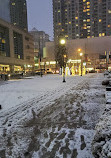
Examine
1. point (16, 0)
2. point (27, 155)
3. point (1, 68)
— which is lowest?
point (27, 155)

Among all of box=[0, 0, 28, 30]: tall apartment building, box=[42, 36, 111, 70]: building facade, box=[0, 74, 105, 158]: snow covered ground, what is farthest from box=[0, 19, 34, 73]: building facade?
box=[0, 0, 28, 30]: tall apartment building

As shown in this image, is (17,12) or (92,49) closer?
(92,49)

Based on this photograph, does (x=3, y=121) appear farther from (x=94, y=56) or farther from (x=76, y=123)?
(x=94, y=56)

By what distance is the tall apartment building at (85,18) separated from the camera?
13275 centimetres

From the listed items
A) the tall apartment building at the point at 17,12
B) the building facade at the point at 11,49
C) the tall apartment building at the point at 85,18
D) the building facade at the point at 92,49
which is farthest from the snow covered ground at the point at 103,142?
the tall apartment building at the point at 17,12

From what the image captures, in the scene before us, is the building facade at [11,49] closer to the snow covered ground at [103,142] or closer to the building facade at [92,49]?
the building facade at [92,49]

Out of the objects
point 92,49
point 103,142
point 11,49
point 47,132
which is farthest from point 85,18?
point 103,142

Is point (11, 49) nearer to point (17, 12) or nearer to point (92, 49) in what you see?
point (92, 49)

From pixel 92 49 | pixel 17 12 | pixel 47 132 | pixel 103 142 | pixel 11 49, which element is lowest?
pixel 47 132

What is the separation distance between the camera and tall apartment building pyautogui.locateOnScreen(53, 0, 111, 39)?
132750 mm

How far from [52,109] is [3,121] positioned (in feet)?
7.62

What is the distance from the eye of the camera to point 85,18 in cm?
13875

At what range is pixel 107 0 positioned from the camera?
12875cm

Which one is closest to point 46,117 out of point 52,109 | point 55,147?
point 52,109
